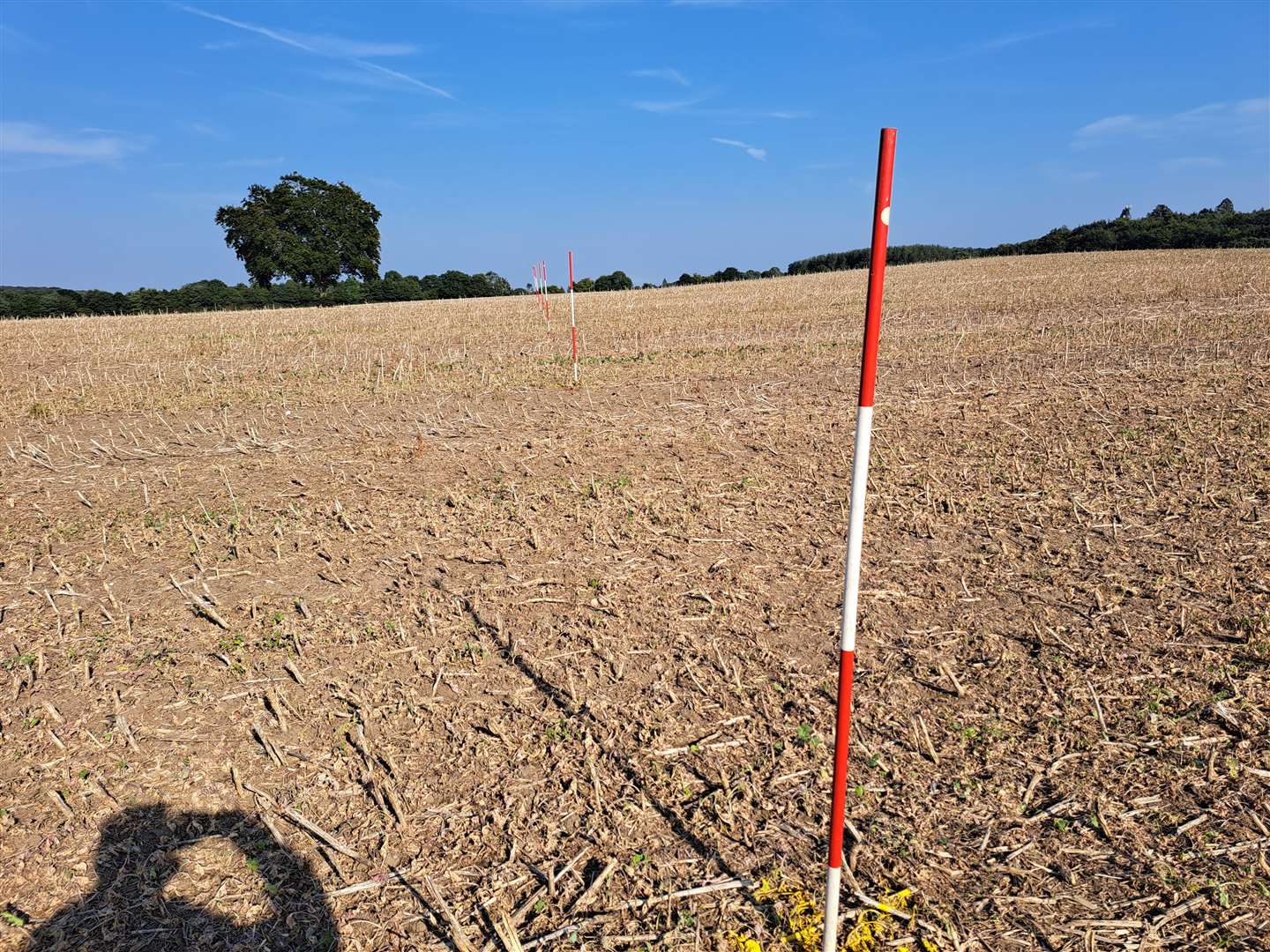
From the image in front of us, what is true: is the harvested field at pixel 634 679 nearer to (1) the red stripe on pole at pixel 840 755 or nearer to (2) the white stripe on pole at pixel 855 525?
(1) the red stripe on pole at pixel 840 755

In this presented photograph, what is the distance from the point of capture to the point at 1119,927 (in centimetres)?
316

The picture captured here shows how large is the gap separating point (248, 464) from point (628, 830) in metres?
7.52

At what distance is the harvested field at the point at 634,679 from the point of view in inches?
134

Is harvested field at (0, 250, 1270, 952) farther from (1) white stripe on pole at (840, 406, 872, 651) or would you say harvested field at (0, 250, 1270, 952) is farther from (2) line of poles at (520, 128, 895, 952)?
(1) white stripe on pole at (840, 406, 872, 651)

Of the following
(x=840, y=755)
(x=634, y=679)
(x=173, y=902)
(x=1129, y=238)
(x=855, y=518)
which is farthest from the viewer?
(x=1129, y=238)

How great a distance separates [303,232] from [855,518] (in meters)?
73.8

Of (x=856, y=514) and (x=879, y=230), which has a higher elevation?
(x=879, y=230)

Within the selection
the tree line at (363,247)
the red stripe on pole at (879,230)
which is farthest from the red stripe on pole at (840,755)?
the tree line at (363,247)

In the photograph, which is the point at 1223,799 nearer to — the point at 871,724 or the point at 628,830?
the point at 871,724

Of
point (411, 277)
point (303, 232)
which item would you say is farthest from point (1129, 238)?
point (303, 232)

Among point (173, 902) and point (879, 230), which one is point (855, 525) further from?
point (173, 902)

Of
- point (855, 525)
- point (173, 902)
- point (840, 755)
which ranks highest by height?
point (855, 525)

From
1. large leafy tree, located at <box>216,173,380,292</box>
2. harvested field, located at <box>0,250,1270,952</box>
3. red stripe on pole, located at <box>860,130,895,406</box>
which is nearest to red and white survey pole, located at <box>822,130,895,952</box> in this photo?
red stripe on pole, located at <box>860,130,895,406</box>

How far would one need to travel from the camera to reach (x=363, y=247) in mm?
70188
